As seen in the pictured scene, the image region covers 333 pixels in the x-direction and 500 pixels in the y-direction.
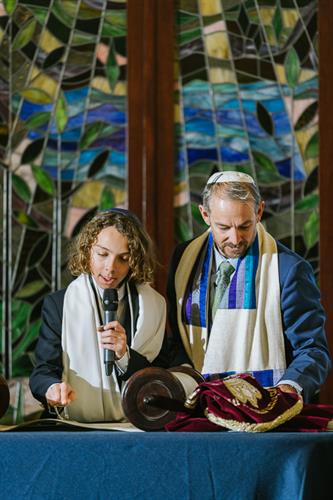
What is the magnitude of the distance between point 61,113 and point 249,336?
81.5 inches

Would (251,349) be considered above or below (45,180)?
below

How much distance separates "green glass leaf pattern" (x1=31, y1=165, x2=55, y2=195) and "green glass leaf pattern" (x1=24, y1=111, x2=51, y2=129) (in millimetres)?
214

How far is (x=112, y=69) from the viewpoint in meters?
5.76

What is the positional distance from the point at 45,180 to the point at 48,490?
2.82m

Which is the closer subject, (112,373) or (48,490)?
(48,490)

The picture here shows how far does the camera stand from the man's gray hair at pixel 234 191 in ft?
13.4

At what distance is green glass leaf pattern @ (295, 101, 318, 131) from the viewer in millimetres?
5781

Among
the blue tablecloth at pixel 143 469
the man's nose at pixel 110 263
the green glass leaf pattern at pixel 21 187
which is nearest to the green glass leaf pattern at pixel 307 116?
the green glass leaf pattern at pixel 21 187

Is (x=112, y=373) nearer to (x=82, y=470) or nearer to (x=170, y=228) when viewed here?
(x=82, y=470)

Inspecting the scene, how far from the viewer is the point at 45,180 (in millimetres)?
5680

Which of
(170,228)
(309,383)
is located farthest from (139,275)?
(170,228)

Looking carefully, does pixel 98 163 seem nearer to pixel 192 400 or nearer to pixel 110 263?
pixel 110 263

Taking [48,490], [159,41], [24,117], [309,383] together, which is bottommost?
[48,490]

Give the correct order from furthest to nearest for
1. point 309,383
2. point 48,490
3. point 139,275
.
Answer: point 139,275 → point 309,383 → point 48,490
